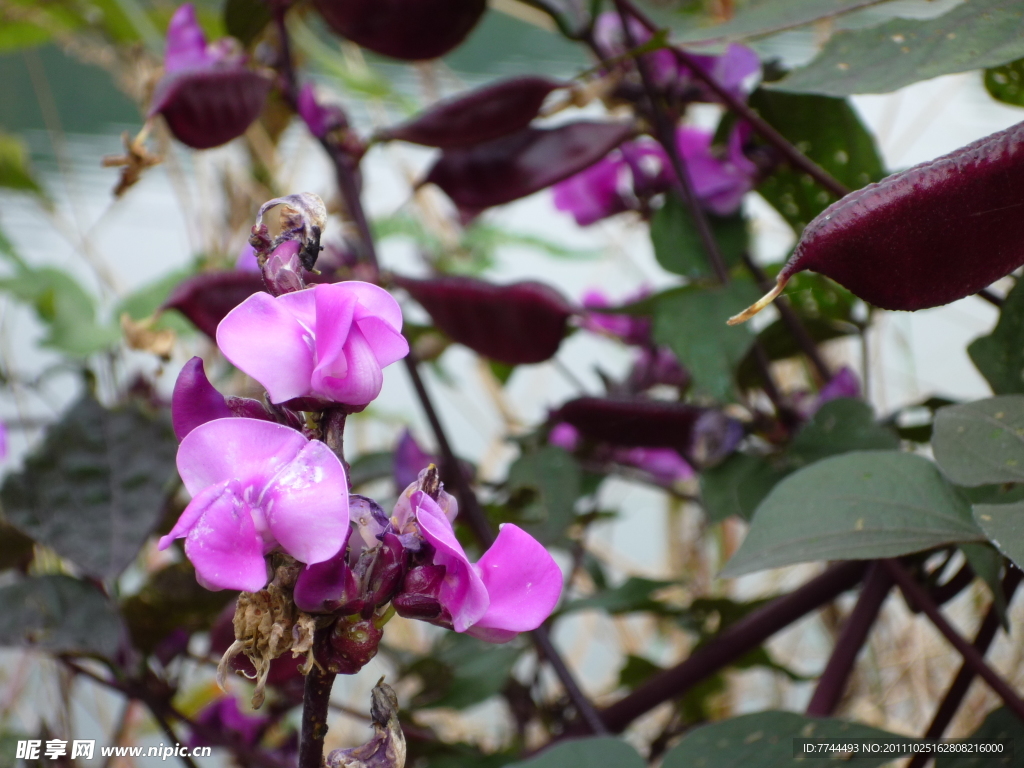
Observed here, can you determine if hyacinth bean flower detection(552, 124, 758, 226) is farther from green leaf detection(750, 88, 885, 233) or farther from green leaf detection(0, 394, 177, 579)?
green leaf detection(0, 394, 177, 579)

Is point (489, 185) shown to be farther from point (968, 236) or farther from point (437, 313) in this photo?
point (968, 236)

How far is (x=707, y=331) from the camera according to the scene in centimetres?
35

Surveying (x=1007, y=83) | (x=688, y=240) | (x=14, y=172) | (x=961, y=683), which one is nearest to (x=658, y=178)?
(x=688, y=240)

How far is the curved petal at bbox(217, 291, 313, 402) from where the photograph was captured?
0.16 metres

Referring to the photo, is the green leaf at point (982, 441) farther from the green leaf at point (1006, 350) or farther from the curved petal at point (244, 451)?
the curved petal at point (244, 451)

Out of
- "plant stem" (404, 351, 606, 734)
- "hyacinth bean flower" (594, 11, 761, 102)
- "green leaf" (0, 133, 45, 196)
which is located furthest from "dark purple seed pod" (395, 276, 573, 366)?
"green leaf" (0, 133, 45, 196)

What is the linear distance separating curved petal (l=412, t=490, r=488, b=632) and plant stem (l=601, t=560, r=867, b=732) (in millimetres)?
220

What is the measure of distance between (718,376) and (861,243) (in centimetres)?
17

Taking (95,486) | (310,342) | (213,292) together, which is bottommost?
(95,486)

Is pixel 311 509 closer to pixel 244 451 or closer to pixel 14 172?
pixel 244 451

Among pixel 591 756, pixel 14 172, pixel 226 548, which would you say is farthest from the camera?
pixel 14 172

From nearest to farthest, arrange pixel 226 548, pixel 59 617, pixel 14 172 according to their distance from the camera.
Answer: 1. pixel 226 548
2. pixel 59 617
3. pixel 14 172

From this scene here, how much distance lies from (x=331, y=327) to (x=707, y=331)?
0.74 ft

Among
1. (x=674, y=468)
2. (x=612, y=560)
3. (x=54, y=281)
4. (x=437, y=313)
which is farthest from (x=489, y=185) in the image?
(x=612, y=560)
